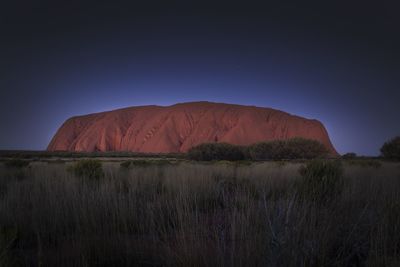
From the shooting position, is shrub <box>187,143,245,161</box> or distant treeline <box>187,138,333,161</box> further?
shrub <box>187,143,245,161</box>

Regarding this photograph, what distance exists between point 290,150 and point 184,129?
3993 cm

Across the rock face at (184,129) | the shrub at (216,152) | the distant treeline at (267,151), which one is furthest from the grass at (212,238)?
the rock face at (184,129)

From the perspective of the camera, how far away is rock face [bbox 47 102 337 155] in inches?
2581

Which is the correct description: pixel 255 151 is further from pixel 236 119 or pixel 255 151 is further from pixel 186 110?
pixel 186 110

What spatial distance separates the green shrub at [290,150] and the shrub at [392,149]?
20.1 ft

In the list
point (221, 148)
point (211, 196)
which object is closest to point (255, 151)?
point (221, 148)

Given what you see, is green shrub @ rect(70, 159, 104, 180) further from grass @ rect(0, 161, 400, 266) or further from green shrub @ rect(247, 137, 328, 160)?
green shrub @ rect(247, 137, 328, 160)

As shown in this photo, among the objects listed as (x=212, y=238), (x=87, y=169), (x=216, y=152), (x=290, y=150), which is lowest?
(x=212, y=238)

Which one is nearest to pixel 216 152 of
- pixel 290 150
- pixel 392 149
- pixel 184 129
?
pixel 290 150

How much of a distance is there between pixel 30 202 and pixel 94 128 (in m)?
80.0

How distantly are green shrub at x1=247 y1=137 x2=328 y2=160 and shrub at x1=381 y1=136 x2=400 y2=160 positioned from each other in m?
6.14

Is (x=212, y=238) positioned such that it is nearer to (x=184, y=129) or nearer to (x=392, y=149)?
(x=392, y=149)

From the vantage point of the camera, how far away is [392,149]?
27.7 meters

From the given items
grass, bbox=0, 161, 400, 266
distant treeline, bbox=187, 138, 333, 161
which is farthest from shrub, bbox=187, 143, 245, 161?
grass, bbox=0, 161, 400, 266
